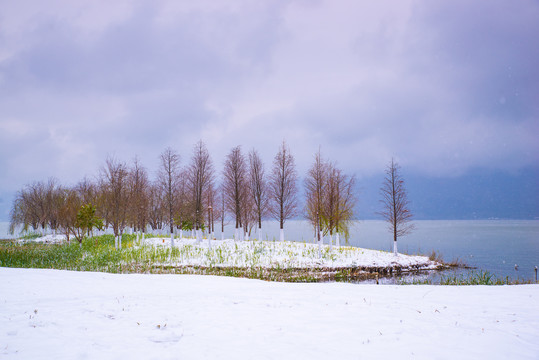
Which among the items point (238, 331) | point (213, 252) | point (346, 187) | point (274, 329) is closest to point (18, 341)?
point (238, 331)

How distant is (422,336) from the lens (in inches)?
273

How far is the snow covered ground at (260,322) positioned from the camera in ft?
20.0

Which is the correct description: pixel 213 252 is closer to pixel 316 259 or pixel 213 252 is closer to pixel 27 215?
pixel 316 259

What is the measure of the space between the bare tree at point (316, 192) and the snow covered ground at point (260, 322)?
1847 centimetres

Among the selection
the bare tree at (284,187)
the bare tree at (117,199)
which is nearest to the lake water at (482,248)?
the bare tree at (284,187)

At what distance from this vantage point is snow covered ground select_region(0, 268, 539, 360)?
6.08 m

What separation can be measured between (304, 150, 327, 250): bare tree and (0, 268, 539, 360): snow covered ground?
18.5 metres

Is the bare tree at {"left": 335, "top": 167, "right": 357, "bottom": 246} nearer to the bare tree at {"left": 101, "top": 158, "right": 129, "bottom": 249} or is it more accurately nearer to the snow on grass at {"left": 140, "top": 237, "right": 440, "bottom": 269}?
the snow on grass at {"left": 140, "top": 237, "right": 440, "bottom": 269}

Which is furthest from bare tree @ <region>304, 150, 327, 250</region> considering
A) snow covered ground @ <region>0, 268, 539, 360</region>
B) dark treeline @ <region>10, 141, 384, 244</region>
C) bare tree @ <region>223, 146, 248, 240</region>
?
snow covered ground @ <region>0, 268, 539, 360</region>

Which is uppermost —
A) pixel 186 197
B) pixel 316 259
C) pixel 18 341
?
pixel 186 197

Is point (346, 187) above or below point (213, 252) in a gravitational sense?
above

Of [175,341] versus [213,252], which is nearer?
[175,341]

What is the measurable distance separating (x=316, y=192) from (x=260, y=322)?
27.2 m

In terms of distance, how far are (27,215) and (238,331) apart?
68.0m
